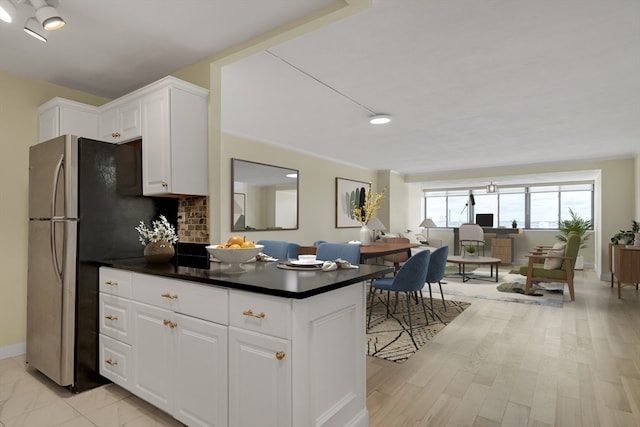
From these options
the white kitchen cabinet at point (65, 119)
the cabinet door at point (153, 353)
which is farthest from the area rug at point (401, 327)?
the white kitchen cabinet at point (65, 119)

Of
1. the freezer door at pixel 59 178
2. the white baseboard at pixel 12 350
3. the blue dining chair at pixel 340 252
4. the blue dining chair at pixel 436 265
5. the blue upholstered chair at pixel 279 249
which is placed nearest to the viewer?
the freezer door at pixel 59 178

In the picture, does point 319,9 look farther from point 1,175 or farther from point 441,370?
point 1,175

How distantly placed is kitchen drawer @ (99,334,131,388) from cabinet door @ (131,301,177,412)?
0.27 ft

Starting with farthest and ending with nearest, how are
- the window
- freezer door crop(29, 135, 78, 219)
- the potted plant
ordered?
the window → the potted plant → freezer door crop(29, 135, 78, 219)

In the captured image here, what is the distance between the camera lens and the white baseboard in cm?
291

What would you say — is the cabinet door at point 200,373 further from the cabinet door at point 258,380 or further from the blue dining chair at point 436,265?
the blue dining chair at point 436,265

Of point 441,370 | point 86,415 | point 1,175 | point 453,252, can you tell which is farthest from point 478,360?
point 453,252

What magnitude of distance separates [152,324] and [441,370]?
2087mm

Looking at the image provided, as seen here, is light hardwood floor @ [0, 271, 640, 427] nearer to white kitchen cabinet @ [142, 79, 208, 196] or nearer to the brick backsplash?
the brick backsplash

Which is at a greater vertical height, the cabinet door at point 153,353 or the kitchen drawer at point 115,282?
the kitchen drawer at point 115,282

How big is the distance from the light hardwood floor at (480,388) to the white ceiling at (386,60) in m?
2.38

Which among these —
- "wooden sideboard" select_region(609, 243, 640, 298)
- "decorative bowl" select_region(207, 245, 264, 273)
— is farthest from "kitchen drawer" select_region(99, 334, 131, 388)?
"wooden sideboard" select_region(609, 243, 640, 298)

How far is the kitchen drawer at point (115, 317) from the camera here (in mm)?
2238

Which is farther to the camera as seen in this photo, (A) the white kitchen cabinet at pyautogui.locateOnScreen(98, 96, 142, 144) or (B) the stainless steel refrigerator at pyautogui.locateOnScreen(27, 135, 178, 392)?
(A) the white kitchen cabinet at pyautogui.locateOnScreen(98, 96, 142, 144)
